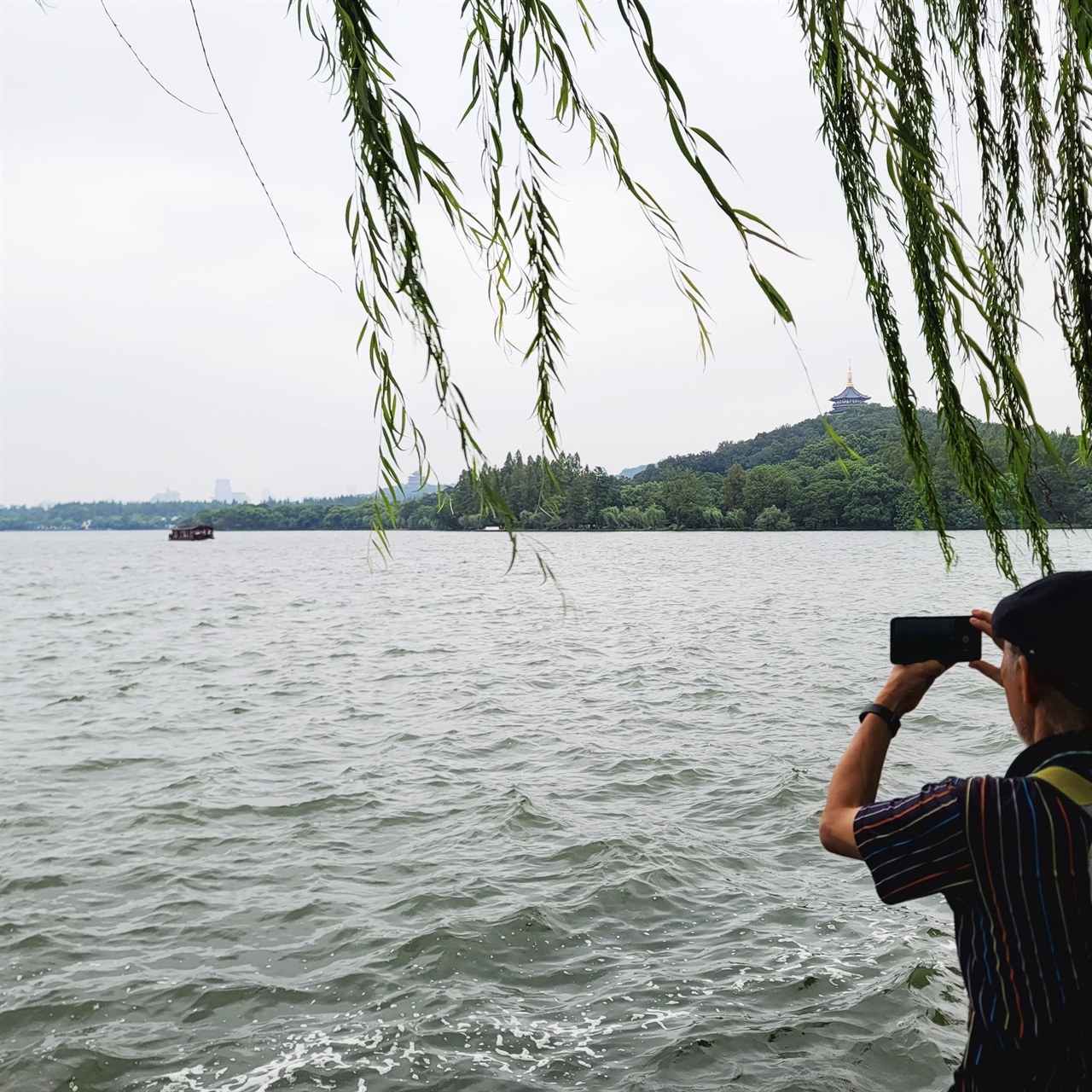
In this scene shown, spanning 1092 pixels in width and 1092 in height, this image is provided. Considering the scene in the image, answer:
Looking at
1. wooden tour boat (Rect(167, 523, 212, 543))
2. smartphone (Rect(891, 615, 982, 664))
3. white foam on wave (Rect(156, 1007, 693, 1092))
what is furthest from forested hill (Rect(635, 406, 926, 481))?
wooden tour boat (Rect(167, 523, 212, 543))

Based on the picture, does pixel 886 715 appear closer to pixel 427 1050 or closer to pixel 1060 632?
pixel 1060 632

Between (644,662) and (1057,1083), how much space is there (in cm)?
1929

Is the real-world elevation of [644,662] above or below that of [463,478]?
below

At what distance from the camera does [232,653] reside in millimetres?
24797

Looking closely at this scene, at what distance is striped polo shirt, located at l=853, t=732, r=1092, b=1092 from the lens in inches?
70.1

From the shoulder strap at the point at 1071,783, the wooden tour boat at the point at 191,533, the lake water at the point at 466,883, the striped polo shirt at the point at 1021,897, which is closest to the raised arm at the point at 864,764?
the striped polo shirt at the point at 1021,897

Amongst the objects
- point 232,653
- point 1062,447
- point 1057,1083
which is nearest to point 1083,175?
point 1062,447

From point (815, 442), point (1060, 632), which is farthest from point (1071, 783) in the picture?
point (815, 442)

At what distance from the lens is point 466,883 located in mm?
7820

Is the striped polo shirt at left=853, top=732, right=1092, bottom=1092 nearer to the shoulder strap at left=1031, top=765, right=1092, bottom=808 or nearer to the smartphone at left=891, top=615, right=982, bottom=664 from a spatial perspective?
the shoulder strap at left=1031, top=765, right=1092, bottom=808

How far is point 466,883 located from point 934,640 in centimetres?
630

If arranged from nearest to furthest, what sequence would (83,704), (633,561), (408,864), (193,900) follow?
(193,900), (408,864), (83,704), (633,561)

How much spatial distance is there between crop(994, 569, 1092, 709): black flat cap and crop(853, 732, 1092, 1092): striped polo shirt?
0.11m

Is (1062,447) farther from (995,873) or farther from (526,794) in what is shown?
(526,794)
